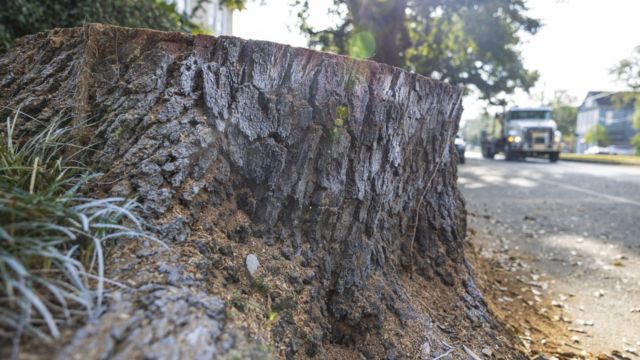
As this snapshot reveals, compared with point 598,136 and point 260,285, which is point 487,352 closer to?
point 260,285

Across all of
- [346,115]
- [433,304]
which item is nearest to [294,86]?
[346,115]

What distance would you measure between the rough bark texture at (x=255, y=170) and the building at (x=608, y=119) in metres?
67.7

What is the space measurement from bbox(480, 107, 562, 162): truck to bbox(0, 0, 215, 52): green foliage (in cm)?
1923

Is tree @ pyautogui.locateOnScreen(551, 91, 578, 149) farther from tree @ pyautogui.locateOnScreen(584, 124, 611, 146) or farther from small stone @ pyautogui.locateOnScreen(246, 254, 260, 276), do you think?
small stone @ pyautogui.locateOnScreen(246, 254, 260, 276)

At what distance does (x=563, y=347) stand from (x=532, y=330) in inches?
10.1

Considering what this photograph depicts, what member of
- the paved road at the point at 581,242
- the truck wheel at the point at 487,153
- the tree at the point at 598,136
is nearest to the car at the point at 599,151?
the tree at the point at 598,136

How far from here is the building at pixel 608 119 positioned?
64688 millimetres

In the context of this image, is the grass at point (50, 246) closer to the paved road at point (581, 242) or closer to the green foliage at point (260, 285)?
the green foliage at point (260, 285)

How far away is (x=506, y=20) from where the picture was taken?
56.6 feet

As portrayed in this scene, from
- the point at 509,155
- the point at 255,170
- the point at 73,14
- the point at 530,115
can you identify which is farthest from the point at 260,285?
the point at 530,115

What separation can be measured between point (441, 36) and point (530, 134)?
322 inches

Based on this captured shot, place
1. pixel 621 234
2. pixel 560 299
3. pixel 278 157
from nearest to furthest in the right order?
pixel 278 157 → pixel 560 299 → pixel 621 234

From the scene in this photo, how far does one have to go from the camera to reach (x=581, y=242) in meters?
5.82

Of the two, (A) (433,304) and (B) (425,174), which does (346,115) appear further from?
(A) (433,304)
